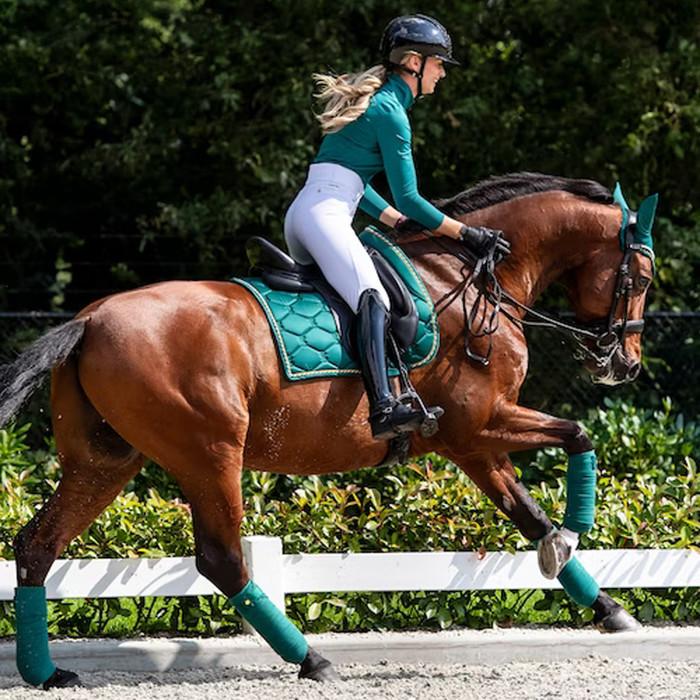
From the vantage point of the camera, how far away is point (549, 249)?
19.7ft

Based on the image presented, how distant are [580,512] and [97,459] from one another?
2.24 m

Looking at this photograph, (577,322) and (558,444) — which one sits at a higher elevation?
(577,322)

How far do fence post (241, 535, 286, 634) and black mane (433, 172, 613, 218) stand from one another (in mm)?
1860

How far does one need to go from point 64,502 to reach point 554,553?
2.23m

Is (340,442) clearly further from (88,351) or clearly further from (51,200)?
(51,200)

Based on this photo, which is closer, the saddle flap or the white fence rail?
the saddle flap

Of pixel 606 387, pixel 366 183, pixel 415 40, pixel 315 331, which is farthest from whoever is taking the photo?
pixel 606 387

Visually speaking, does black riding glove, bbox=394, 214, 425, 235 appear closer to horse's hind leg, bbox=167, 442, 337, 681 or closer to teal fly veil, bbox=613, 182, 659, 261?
teal fly veil, bbox=613, 182, 659, 261

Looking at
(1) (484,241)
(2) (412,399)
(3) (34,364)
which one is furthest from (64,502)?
(1) (484,241)

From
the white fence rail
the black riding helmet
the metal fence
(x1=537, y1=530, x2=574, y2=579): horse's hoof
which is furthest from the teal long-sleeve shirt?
the metal fence

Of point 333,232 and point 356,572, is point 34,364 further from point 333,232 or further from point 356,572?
point 356,572

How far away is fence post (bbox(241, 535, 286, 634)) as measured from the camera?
5996 mm

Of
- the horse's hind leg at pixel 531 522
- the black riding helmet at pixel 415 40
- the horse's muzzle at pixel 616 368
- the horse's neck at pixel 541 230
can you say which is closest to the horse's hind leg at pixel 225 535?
the horse's hind leg at pixel 531 522

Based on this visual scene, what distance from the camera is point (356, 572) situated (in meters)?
6.09
